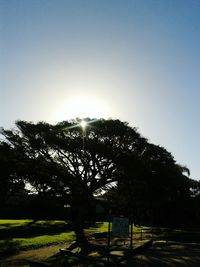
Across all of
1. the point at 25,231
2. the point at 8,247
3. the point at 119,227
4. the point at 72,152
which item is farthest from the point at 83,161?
the point at 119,227

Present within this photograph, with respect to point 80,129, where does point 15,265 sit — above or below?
below

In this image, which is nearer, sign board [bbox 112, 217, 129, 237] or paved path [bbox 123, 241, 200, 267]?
sign board [bbox 112, 217, 129, 237]

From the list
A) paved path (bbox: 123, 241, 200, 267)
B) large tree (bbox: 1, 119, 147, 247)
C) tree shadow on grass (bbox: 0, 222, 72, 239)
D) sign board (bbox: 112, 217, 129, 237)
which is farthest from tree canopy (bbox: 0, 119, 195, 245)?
sign board (bbox: 112, 217, 129, 237)

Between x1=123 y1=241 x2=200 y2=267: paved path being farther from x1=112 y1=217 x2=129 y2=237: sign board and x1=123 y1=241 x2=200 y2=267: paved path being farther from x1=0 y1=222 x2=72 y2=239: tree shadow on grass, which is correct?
x1=0 y1=222 x2=72 y2=239: tree shadow on grass

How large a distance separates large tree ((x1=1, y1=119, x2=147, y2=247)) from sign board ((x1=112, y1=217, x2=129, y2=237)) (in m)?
12.8

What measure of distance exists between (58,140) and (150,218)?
4102 cm

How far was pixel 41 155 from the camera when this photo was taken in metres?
31.0

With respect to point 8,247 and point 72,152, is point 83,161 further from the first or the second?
point 8,247

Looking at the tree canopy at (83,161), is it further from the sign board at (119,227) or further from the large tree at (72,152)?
the sign board at (119,227)

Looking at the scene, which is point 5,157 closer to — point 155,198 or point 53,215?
point 155,198

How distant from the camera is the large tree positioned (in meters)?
29.2

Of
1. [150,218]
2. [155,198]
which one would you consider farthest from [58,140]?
[150,218]

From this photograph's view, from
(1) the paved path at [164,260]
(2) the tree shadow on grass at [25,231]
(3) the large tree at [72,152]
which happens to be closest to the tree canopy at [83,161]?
(3) the large tree at [72,152]

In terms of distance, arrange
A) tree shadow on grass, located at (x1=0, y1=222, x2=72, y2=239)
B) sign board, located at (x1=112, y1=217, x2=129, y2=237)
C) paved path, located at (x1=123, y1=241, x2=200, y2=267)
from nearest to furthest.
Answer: sign board, located at (x1=112, y1=217, x2=129, y2=237), paved path, located at (x1=123, y1=241, x2=200, y2=267), tree shadow on grass, located at (x1=0, y1=222, x2=72, y2=239)
